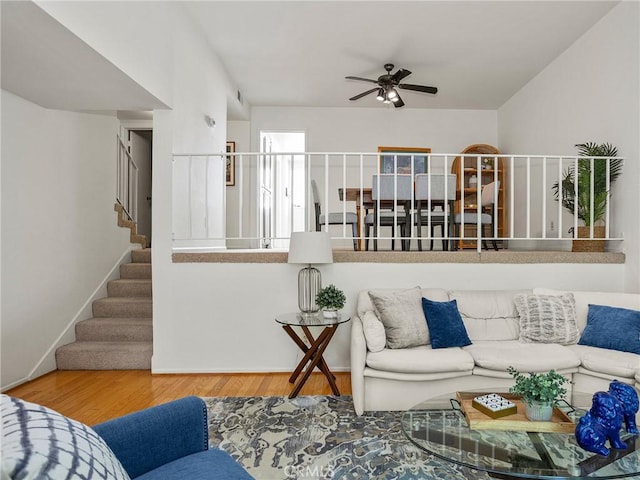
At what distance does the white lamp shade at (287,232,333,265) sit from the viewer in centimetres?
330

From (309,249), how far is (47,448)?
2516 millimetres

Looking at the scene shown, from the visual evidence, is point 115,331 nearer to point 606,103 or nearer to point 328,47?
point 328,47

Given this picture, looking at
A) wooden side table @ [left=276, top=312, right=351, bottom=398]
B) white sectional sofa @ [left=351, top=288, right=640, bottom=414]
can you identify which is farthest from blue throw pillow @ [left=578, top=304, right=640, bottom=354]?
wooden side table @ [left=276, top=312, right=351, bottom=398]

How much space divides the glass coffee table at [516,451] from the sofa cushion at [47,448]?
125 centimetres

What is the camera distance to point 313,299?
3.55 m

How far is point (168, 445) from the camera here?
149 centimetres

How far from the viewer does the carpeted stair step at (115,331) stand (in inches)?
158

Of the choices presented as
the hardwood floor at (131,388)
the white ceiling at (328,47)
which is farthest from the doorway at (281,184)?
the hardwood floor at (131,388)

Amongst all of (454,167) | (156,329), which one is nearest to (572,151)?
(454,167)

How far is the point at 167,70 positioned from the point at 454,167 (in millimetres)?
4984

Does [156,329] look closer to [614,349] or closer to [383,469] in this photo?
[383,469]

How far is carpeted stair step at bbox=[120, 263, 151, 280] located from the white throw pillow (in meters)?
3.05

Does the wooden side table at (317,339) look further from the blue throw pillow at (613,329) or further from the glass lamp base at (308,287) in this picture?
the blue throw pillow at (613,329)

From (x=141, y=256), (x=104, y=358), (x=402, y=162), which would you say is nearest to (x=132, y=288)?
(x=141, y=256)
